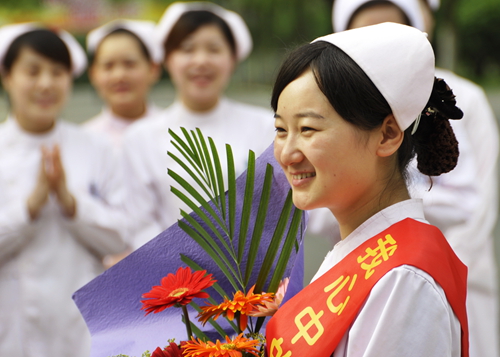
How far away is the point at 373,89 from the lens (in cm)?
132

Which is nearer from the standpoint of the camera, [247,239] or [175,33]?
[247,239]

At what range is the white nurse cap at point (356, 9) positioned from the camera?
112 inches

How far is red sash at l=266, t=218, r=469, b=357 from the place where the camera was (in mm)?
1276

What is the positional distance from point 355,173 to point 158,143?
7.13 feet

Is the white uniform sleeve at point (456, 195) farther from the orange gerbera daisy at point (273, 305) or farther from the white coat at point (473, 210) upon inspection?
the orange gerbera daisy at point (273, 305)

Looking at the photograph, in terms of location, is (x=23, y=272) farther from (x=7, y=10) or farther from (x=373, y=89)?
(x=7, y=10)

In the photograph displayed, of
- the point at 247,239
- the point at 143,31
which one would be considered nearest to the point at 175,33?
the point at 143,31

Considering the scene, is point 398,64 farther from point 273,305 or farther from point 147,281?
point 147,281

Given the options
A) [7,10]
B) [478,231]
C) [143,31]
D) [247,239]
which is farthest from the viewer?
[7,10]

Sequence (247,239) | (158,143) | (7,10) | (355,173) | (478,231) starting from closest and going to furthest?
(355,173) → (247,239) → (478,231) → (158,143) → (7,10)

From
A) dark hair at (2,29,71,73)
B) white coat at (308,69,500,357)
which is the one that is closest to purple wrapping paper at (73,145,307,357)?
white coat at (308,69,500,357)

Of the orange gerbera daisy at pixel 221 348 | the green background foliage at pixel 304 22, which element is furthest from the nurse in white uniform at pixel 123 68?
the green background foliage at pixel 304 22

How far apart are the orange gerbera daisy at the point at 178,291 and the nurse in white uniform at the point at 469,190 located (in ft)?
4.79

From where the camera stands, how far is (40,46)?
10.8 ft
